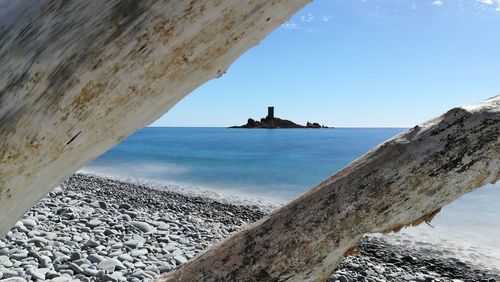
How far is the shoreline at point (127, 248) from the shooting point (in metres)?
5.17

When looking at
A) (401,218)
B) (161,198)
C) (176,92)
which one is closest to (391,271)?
(401,218)

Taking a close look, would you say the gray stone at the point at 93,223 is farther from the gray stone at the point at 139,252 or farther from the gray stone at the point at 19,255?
the gray stone at the point at 19,255

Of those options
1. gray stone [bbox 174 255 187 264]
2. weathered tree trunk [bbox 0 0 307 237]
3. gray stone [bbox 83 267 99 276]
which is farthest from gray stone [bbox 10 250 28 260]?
weathered tree trunk [bbox 0 0 307 237]

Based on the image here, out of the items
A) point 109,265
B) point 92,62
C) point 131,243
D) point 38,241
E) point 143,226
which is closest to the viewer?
point 92,62

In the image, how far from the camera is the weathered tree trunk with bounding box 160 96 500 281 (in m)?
2.07

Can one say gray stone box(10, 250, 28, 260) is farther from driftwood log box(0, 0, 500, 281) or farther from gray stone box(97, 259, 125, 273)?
driftwood log box(0, 0, 500, 281)

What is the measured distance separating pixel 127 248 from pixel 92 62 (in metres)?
5.78

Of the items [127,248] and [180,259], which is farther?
[127,248]

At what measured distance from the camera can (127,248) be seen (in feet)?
20.5

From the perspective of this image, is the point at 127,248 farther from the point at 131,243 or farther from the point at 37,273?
the point at 37,273

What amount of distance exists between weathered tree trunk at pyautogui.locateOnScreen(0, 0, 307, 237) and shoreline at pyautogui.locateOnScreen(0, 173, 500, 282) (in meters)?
4.20

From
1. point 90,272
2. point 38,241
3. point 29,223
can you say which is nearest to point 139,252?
point 90,272

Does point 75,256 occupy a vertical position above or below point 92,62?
below

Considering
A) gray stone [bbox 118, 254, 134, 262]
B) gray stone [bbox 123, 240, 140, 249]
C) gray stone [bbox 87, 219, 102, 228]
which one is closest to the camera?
gray stone [bbox 118, 254, 134, 262]
